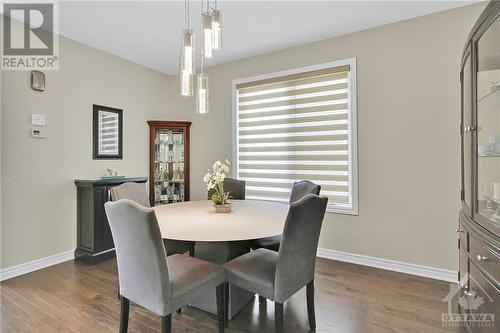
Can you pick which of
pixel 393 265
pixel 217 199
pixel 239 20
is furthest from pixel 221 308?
pixel 239 20

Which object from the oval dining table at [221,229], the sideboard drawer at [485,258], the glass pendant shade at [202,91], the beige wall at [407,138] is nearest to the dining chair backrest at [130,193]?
the oval dining table at [221,229]

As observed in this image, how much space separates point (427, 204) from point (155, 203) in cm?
364

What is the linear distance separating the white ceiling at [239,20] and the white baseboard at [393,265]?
2585 millimetres

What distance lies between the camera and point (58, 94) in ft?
10.3

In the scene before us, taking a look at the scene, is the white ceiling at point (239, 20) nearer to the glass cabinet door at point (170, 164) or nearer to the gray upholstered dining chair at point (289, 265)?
the glass cabinet door at point (170, 164)

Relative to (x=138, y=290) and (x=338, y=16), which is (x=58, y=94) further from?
(x=338, y=16)

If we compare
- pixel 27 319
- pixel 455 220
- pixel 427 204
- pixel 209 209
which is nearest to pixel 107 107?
pixel 209 209

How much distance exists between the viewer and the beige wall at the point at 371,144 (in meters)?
2.66

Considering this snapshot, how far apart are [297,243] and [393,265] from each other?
1.88 meters

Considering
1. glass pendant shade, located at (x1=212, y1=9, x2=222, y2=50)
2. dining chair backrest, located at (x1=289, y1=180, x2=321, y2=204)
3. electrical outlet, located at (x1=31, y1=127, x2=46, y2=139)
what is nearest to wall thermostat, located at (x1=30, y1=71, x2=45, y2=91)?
electrical outlet, located at (x1=31, y1=127, x2=46, y2=139)

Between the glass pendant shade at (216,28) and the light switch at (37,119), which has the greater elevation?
the glass pendant shade at (216,28)

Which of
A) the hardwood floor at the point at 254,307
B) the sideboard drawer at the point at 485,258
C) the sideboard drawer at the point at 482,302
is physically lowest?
the hardwood floor at the point at 254,307

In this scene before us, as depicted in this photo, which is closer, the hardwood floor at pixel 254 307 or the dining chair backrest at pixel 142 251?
the dining chair backrest at pixel 142 251

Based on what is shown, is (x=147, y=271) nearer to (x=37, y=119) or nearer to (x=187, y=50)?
(x=187, y=50)
